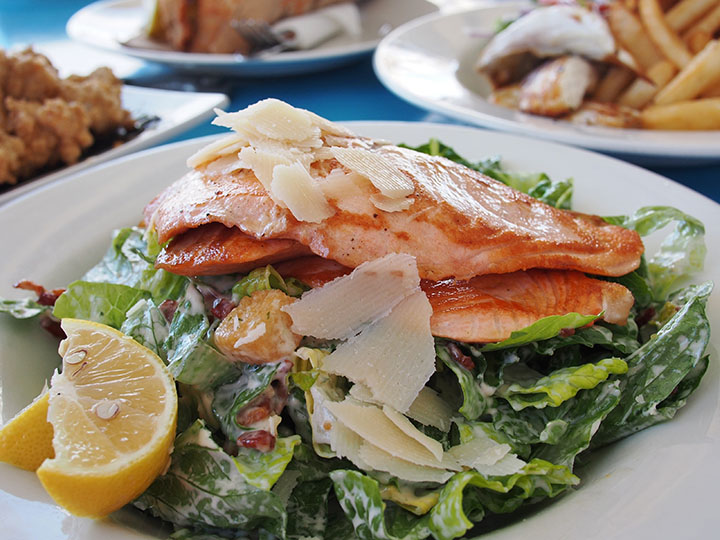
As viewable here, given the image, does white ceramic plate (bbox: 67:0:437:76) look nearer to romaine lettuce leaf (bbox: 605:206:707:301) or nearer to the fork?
the fork

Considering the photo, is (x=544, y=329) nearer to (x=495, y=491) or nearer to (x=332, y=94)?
(x=495, y=491)

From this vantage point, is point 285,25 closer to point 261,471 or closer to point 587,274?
point 587,274

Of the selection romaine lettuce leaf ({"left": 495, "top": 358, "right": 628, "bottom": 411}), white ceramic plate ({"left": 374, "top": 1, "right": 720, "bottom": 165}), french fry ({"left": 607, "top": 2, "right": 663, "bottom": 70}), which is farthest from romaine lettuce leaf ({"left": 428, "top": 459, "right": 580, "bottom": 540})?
french fry ({"left": 607, "top": 2, "right": 663, "bottom": 70})

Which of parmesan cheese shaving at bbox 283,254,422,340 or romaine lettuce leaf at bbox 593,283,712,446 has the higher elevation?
parmesan cheese shaving at bbox 283,254,422,340

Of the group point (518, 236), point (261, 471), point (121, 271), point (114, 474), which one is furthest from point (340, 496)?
point (121, 271)

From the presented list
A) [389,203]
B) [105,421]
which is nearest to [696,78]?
[389,203]

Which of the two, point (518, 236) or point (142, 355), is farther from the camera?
point (518, 236)

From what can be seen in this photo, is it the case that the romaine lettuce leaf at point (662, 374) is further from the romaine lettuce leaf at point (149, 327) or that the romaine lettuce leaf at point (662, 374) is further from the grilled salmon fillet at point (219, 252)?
the romaine lettuce leaf at point (149, 327)
